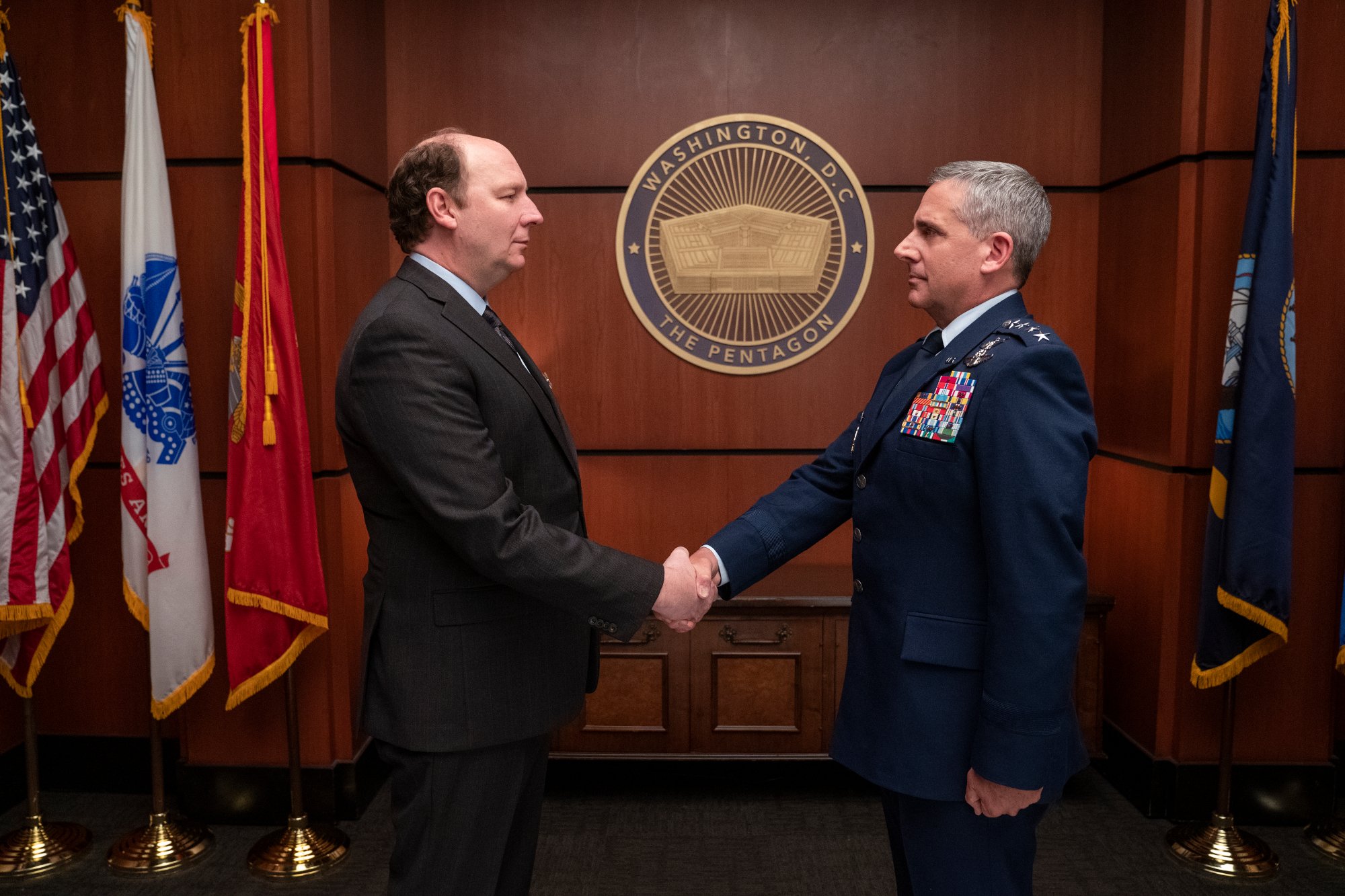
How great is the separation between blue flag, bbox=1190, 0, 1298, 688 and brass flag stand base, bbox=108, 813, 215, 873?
3.01 metres

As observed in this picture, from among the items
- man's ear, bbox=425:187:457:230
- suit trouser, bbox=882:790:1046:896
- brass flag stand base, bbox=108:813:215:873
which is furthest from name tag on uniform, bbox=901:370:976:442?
brass flag stand base, bbox=108:813:215:873

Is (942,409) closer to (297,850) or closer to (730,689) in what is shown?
(730,689)

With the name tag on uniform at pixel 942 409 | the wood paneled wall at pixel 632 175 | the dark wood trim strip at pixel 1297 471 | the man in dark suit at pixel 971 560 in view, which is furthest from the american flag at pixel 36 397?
the dark wood trim strip at pixel 1297 471

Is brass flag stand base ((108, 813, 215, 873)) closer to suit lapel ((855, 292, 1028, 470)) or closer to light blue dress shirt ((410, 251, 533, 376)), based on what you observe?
light blue dress shirt ((410, 251, 533, 376))

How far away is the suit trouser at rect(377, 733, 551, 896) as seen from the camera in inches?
67.7

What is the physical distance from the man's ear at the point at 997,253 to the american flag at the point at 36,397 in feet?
8.15

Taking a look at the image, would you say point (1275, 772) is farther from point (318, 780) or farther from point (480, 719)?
point (318, 780)

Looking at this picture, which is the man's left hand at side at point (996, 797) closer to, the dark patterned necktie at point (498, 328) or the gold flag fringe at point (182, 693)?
the dark patterned necktie at point (498, 328)

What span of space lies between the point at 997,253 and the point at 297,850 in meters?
2.46

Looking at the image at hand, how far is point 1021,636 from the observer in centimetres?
147

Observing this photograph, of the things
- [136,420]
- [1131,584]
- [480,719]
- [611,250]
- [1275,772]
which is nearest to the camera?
[480,719]

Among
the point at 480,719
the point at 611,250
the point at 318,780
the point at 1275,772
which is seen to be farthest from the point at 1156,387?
the point at 318,780

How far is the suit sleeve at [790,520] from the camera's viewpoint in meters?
2.15

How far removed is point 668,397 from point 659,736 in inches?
47.1
